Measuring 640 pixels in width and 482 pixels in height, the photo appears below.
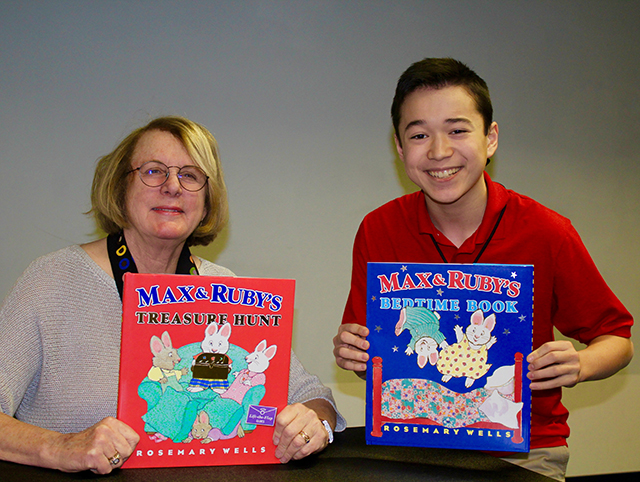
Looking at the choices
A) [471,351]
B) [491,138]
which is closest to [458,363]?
[471,351]

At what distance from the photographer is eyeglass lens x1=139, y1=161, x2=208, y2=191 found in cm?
142

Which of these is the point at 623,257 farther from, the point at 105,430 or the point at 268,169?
the point at 105,430

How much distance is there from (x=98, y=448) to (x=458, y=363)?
0.80 m

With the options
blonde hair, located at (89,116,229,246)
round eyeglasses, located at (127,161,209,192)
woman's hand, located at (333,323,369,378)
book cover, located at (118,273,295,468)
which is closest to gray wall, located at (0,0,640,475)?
blonde hair, located at (89,116,229,246)

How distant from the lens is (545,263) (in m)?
1.43

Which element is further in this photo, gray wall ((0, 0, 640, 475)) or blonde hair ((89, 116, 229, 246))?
gray wall ((0, 0, 640, 475))

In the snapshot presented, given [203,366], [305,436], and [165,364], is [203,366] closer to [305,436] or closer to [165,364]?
[165,364]

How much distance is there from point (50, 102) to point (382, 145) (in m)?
1.78

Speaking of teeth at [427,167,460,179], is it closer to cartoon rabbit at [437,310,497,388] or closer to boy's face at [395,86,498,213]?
boy's face at [395,86,498,213]

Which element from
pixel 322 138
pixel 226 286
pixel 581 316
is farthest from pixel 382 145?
pixel 226 286

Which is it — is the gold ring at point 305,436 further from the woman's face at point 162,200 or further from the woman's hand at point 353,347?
the woman's face at point 162,200

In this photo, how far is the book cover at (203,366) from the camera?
3.50ft

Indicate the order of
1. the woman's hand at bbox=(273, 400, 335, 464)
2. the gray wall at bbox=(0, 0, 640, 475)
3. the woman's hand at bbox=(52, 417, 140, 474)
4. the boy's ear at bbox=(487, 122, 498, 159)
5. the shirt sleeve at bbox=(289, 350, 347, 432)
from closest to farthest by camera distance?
the woman's hand at bbox=(52, 417, 140, 474) → the woman's hand at bbox=(273, 400, 335, 464) → the shirt sleeve at bbox=(289, 350, 347, 432) → the boy's ear at bbox=(487, 122, 498, 159) → the gray wall at bbox=(0, 0, 640, 475)

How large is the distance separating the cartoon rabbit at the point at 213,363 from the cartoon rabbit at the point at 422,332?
0.40m
